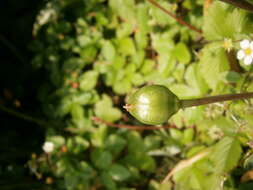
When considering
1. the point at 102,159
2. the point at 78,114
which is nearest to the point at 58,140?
the point at 78,114

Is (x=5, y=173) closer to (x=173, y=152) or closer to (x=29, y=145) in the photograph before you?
(x=29, y=145)

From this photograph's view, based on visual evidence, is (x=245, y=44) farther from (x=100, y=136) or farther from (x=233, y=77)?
(x=100, y=136)

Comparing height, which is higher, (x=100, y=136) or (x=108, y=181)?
(x=100, y=136)

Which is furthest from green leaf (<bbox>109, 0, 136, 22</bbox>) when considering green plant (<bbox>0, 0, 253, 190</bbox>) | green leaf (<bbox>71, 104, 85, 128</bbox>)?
green leaf (<bbox>71, 104, 85, 128</bbox>)

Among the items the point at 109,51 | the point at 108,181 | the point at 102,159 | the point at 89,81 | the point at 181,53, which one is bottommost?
the point at 108,181

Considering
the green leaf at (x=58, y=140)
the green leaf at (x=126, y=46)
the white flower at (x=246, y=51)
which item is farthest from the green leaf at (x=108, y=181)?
the white flower at (x=246, y=51)

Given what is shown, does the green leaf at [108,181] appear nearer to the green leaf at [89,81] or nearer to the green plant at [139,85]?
the green plant at [139,85]
